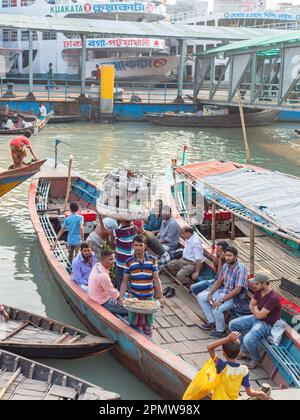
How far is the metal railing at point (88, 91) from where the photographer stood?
31.2 m

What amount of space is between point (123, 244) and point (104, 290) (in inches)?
26.0

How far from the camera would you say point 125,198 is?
8.81 meters

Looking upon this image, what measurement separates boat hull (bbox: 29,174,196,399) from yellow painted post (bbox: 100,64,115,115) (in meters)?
22.4

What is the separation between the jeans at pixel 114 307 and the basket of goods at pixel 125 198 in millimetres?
1331

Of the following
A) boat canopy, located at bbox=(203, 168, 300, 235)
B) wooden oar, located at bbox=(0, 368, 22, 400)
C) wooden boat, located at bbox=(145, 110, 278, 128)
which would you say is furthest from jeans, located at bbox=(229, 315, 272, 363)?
wooden boat, located at bbox=(145, 110, 278, 128)

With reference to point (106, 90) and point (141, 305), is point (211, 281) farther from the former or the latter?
point (106, 90)

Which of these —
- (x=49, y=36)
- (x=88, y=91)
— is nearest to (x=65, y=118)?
(x=88, y=91)

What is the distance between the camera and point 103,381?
6.77m

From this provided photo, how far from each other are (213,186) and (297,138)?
2086 cm

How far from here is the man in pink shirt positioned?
685cm

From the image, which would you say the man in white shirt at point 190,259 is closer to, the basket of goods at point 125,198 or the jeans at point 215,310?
the basket of goods at point 125,198

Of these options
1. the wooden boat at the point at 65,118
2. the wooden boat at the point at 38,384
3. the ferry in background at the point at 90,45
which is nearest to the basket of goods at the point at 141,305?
the wooden boat at the point at 38,384

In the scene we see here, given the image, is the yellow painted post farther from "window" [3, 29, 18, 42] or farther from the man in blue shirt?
the man in blue shirt
